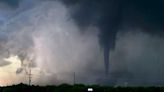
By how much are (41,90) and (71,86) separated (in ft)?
64.6

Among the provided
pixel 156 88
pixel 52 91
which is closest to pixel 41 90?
pixel 52 91

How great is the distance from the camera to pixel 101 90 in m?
172

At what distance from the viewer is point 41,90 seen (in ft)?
653

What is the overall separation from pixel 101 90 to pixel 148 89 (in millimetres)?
18487

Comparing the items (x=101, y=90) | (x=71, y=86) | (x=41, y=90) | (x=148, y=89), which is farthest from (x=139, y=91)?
(x=41, y=90)

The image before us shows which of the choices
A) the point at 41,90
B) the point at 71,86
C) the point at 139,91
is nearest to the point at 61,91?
the point at 71,86

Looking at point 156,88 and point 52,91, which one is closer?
point 156,88

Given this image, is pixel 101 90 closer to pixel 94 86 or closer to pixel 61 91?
pixel 94 86

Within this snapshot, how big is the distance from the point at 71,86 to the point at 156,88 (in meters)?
37.3

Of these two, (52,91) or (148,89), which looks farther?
(52,91)

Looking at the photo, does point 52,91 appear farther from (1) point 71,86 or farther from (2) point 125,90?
(2) point 125,90

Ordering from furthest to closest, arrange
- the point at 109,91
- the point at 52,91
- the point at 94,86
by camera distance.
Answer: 1. the point at 52,91
2. the point at 94,86
3. the point at 109,91

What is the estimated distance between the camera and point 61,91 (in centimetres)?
18300

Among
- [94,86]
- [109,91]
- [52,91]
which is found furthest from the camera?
[52,91]
